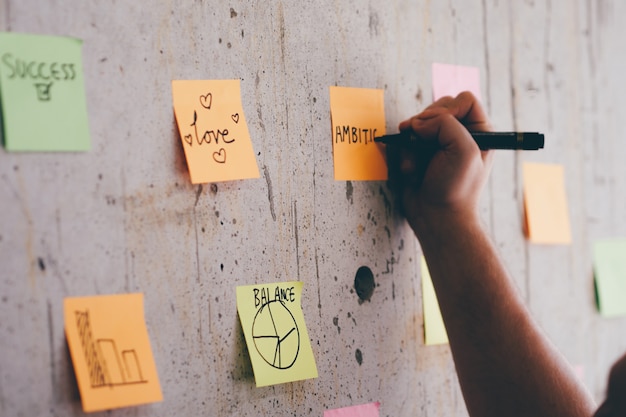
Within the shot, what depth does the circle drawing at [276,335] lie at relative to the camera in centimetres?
81

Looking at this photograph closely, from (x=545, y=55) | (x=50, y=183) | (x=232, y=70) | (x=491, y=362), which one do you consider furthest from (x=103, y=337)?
(x=545, y=55)

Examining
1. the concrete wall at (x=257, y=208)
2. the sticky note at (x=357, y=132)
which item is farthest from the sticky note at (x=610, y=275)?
the sticky note at (x=357, y=132)

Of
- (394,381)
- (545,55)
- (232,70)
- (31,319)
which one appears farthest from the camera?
(545,55)

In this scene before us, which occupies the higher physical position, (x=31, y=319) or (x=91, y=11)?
(x=91, y=11)

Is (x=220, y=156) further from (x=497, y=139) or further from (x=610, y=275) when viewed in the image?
(x=610, y=275)

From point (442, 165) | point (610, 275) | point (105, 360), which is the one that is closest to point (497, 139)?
point (442, 165)

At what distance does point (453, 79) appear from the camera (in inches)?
41.1

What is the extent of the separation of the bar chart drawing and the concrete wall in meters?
0.03

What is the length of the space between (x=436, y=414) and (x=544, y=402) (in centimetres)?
19

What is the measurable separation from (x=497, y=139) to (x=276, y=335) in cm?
43

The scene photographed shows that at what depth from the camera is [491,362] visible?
0.88 metres

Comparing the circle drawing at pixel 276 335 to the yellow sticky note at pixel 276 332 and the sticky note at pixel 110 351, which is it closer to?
the yellow sticky note at pixel 276 332

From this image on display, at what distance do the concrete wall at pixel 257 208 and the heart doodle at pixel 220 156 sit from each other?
0.03 m

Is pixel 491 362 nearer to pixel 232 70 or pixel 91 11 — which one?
pixel 232 70
